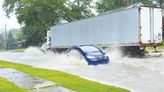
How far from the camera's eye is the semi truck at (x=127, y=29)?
90.6 feet

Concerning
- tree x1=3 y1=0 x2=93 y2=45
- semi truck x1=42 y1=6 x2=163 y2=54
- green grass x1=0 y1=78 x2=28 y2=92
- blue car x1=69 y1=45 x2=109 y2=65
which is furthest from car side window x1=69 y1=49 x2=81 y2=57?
tree x1=3 y1=0 x2=93 y2=45

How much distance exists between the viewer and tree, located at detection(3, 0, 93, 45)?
232 ft

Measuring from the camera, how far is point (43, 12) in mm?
71250

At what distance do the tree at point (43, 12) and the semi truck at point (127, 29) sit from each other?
3552 centimetres

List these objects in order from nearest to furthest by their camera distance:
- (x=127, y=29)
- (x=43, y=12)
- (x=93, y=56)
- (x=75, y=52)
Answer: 1. (x=93, y=56)
2. (x=75, y=52)
3. (x=127, y=29)
4. (x=43, y=12)

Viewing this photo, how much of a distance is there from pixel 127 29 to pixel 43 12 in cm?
4412

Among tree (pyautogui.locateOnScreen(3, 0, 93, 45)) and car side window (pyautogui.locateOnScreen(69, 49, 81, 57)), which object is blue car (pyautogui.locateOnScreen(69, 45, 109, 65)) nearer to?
car side window (pyautogui.locateOnScreen(69, 49, 81, 57))

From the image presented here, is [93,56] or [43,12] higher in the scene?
[43,12]

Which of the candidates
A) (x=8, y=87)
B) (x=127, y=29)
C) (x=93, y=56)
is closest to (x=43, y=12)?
(x=127, y=29)

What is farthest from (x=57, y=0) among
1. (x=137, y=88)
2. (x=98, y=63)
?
(x=137, y=88)

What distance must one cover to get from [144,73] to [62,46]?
2526 centimetres

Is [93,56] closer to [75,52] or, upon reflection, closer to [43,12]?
[75,52]

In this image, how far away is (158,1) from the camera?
85750 mm

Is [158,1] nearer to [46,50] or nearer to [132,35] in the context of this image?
[46,50]
